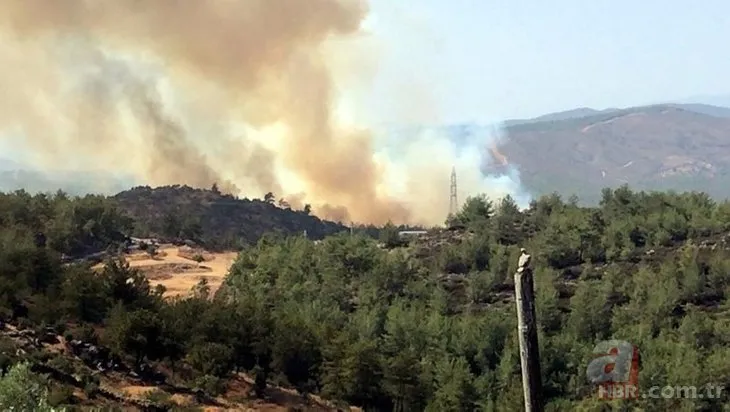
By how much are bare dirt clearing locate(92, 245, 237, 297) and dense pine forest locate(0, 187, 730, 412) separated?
370cm

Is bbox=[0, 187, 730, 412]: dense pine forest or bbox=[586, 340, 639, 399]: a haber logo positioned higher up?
bbox=[0, 187, 730, 412]: dense pine forest

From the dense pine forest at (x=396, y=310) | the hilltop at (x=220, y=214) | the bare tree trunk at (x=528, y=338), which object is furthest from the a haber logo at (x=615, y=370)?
the hilltop at (x=220, y=214)

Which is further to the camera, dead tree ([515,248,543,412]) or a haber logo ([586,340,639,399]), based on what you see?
a haber logo ([586,340,639,399])

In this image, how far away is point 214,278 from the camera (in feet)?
211

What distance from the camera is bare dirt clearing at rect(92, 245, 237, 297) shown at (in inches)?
2425

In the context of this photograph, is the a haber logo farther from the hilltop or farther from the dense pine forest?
the hilltop

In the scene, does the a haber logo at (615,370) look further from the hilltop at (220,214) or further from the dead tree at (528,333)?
the hilltop at (220,214)

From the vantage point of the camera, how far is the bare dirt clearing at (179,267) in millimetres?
61594

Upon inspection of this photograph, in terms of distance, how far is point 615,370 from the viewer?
36344 millimetres

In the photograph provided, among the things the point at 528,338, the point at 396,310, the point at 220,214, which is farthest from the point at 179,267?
the point at 528,338

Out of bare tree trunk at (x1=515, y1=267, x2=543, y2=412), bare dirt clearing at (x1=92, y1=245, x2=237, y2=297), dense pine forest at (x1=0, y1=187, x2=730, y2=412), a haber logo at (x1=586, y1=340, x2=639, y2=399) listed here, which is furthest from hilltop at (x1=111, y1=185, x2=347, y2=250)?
bare tree trunk at (x1=515, y1=267, x2=543, y2=412)

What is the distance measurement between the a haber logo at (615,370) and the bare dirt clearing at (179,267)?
29.5 meters

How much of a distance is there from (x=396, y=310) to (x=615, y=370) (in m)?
14.9

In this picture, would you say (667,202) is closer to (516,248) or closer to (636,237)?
(636,237)
